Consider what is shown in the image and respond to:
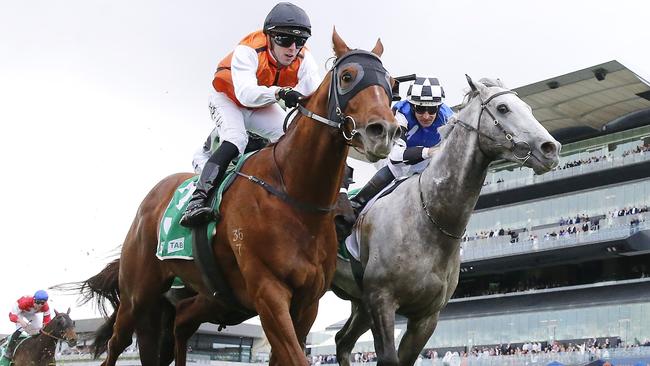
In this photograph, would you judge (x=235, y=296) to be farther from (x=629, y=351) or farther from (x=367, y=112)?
(x=629, y=351)

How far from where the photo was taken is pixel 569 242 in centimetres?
4038

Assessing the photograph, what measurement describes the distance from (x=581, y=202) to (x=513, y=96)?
118ft

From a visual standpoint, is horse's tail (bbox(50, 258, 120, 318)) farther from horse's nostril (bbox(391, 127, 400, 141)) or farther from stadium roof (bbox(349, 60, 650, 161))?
stadium roof (bbox(349, 60, 650, 161))

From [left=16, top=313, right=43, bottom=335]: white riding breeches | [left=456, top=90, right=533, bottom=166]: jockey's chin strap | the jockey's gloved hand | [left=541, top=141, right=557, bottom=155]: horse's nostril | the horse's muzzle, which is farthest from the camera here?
[left=16, top=313, right=43, bottom=335]: white riding breeches

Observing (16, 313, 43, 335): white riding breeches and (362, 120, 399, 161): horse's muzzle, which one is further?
(16, 313, 43, 335): white riding breeches

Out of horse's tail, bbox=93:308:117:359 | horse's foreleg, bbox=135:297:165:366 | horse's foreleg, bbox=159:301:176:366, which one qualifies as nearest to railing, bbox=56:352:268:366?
horse's tail, bbox=93:308:117:359

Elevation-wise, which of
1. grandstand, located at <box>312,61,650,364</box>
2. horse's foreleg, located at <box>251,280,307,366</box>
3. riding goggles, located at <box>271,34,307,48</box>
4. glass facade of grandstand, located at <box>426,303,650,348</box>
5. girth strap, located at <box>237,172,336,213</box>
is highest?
grandstand, located at <box>312,61,650,364</box>

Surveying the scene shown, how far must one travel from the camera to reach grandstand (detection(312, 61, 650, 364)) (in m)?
37.0

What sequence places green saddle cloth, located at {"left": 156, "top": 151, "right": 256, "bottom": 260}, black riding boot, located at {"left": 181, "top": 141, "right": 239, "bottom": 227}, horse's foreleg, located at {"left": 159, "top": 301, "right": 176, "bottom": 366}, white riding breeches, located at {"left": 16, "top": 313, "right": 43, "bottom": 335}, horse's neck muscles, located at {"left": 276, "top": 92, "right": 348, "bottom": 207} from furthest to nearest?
white riding breeches, located at {"left": 16, "top": 313, "right": 43, "bottom": 335} < horse's foreleg, located at {"left": 159, "top": 301, "right": 176, "bottom": 366} < green saddle cloth, located at {"left": 156, "top": 151, "right": 256, "bottom": 260} < black riding boot, located at {"left": 181, "top": 141, "right": 239, "bottom": 227} < horse's neck muscles, located at {"left": 276, "top": 92, "right": 348, "bottom": 207}

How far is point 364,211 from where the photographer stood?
8.16 meters

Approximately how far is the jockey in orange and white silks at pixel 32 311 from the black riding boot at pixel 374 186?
903 centimetres

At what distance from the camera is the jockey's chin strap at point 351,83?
18.2 ft

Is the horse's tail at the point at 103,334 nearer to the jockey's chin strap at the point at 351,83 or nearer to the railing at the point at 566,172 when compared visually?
the jockey's chin strap at the point at 351,83

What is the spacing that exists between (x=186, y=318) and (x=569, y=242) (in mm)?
34967
